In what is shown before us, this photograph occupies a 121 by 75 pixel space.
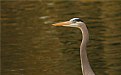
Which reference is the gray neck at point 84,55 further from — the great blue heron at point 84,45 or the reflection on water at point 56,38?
the reflection on water at point 56,38

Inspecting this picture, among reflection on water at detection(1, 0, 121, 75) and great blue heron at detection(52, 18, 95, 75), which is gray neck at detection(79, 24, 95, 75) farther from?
reflection on water at detection(1, 0, 121, 75)

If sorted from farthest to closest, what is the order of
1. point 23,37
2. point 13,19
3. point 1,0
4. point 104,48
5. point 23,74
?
point 1,0 < point 13,19 < point 23,37 < point 104,48 < point 23,74

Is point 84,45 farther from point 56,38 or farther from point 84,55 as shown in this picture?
point 56,38

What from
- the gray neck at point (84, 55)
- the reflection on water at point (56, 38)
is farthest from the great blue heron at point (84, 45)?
the reflection on water at point (56, 38)

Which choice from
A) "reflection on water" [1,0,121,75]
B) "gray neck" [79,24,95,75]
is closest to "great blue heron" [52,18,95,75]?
"gray neck" [79,24,95,75]

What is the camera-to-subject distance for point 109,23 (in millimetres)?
14773

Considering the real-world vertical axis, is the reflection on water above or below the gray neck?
below

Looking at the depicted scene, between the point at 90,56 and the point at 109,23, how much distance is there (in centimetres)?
355

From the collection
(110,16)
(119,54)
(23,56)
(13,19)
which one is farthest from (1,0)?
(119,54)

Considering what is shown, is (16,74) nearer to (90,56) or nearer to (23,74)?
(23,74)

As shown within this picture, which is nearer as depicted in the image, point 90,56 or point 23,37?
point 90,56

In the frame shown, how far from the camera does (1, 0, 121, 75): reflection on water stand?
35.8ft

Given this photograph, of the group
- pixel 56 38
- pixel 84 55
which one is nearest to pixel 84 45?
pixel 84 55

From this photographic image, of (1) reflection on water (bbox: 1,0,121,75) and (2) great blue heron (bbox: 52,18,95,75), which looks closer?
(2) great blue heron (bbox: 52,18,95,75)
